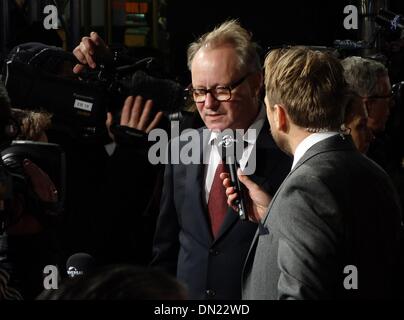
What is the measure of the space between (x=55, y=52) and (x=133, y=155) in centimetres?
49

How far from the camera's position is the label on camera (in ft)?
8.30

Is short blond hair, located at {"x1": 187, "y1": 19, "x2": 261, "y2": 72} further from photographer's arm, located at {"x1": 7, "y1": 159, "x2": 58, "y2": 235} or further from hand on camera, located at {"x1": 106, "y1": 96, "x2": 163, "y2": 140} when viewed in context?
photographer's arm, located at {"x1": 7, "y1": 159, "x2": 58, "y2": 235}

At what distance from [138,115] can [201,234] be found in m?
0.39

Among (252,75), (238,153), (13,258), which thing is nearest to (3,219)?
(13,258)

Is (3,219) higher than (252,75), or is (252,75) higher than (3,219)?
(252,75)

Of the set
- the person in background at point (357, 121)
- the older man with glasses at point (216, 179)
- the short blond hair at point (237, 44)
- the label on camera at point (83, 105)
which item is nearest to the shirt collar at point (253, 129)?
the older man with glasses at point (216, 179)

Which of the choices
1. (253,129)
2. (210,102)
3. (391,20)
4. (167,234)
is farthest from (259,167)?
(391,20)

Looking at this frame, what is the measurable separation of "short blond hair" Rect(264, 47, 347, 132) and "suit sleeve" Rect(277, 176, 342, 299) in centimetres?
17

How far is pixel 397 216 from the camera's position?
1.90 metres

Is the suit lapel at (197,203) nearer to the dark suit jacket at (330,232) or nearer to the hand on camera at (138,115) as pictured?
the hand on camera at (138,115)

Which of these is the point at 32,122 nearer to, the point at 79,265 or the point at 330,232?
the point at 79,265
